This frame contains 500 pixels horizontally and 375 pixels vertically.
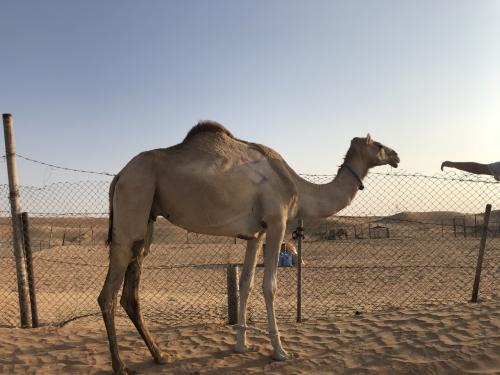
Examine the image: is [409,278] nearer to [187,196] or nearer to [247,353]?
[247,353]

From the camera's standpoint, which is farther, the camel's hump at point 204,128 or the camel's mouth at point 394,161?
the camel's mouth at point 394,161

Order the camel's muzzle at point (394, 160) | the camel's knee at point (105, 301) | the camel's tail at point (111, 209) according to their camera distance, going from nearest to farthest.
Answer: the camel's knee at point (105, 301) < the camel's tail at point (111, 209) < the camel's muzzle at point (394, 160)

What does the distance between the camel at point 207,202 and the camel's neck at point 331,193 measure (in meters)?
0.01

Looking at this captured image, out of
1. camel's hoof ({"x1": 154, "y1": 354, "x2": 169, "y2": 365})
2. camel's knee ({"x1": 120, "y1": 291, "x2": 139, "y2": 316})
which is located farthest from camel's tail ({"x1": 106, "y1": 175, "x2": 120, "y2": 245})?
camel's hoof ({"x1": 154, "y1": 354, "x2": 169, "y2": 365})

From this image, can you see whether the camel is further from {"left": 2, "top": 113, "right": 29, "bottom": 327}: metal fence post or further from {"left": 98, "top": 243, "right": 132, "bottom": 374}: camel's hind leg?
{"left": 2, "top": 113, "right": 29, "bottom": 327}: metal fence post

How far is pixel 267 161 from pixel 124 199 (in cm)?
178

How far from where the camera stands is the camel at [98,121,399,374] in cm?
491

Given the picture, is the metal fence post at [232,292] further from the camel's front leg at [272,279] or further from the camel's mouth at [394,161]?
the camel's mouth at [394,161]

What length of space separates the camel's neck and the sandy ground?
1.77 m

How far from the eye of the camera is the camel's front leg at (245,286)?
577 cm

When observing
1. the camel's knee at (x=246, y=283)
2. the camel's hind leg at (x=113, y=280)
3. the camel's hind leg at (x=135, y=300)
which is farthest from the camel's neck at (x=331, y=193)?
the camel's hind leg at (x=113, y=280)

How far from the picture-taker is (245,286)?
5770 millimetres

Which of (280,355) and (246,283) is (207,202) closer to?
(246,283)

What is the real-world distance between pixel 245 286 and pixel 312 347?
122cm
